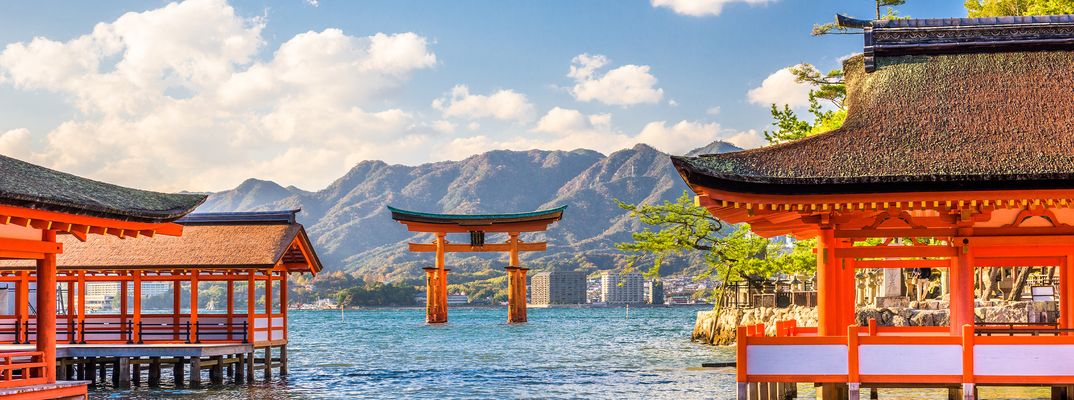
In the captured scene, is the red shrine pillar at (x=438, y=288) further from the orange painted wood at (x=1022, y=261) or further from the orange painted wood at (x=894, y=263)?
the orange painted wood at (x=894, y=263)

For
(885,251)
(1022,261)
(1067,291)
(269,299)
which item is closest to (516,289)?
(269,299)

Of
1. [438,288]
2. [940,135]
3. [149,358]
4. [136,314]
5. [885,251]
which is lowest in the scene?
[149,358]

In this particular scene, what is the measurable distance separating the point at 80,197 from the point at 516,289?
66.8 metres

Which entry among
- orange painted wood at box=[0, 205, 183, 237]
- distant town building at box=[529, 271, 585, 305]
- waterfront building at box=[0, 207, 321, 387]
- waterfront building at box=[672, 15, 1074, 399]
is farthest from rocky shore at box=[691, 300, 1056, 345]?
distant town building at box=[529, 271, 585, 305]

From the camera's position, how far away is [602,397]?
29.5 metres

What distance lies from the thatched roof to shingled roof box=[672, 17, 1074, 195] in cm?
1617

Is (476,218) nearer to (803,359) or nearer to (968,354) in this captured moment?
(803,359)

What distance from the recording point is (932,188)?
15883 millimetres

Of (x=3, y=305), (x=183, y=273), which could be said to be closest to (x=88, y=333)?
(x=183, y=273)

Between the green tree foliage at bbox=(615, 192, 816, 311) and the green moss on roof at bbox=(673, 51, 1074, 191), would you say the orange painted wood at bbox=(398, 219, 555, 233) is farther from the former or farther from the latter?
the green moss on roof at bbox=(673, 51, 1074, 191)

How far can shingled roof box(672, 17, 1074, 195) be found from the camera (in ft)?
52.0

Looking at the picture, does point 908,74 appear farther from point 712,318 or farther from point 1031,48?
point 712,318

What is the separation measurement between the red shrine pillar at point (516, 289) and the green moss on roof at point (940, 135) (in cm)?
5703

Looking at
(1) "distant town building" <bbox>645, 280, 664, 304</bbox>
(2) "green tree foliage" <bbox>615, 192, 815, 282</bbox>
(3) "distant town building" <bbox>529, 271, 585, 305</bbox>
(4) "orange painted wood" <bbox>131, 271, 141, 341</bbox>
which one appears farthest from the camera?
(3) "distant town building" <bbox>529, 271, 585, 305</bbox>
